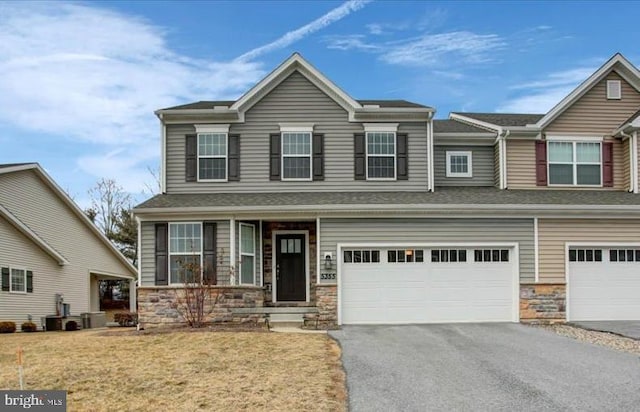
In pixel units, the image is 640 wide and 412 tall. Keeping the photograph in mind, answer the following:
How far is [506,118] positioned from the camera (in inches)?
823

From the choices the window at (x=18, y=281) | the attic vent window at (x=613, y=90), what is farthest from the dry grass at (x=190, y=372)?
the attic vent window at (x=613, y=90)

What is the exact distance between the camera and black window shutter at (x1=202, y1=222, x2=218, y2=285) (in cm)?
1662

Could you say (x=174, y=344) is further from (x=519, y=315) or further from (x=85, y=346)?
(x=519, y=315)

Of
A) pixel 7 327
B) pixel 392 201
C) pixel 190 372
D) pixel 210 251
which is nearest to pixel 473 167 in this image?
pixel 392 201

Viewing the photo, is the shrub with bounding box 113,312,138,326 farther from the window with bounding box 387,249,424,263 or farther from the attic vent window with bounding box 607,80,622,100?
the attic vent window with bounding box 607,80,622,100

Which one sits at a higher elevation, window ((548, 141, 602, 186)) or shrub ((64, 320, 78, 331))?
window ((548, 141, 602, 186))

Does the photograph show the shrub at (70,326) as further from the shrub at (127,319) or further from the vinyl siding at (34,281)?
the shrub at (127,319)

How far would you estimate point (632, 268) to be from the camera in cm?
1684

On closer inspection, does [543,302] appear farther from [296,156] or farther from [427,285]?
[296,156]

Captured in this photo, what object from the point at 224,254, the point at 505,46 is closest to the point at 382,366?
the point at 224,254

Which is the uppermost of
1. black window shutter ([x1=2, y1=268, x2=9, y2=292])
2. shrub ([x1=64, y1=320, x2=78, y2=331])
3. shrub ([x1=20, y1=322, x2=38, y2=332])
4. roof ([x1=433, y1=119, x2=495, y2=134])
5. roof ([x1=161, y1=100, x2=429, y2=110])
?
roof ([x1=161, y1=100, x2=429, y2=110])

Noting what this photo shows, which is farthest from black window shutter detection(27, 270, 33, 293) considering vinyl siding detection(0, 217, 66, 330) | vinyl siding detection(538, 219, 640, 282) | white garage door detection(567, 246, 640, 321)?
white garage door detection(567, 246, 640, 321)

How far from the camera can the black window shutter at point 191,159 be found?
18266mm

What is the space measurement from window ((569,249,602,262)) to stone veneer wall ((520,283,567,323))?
83cm
